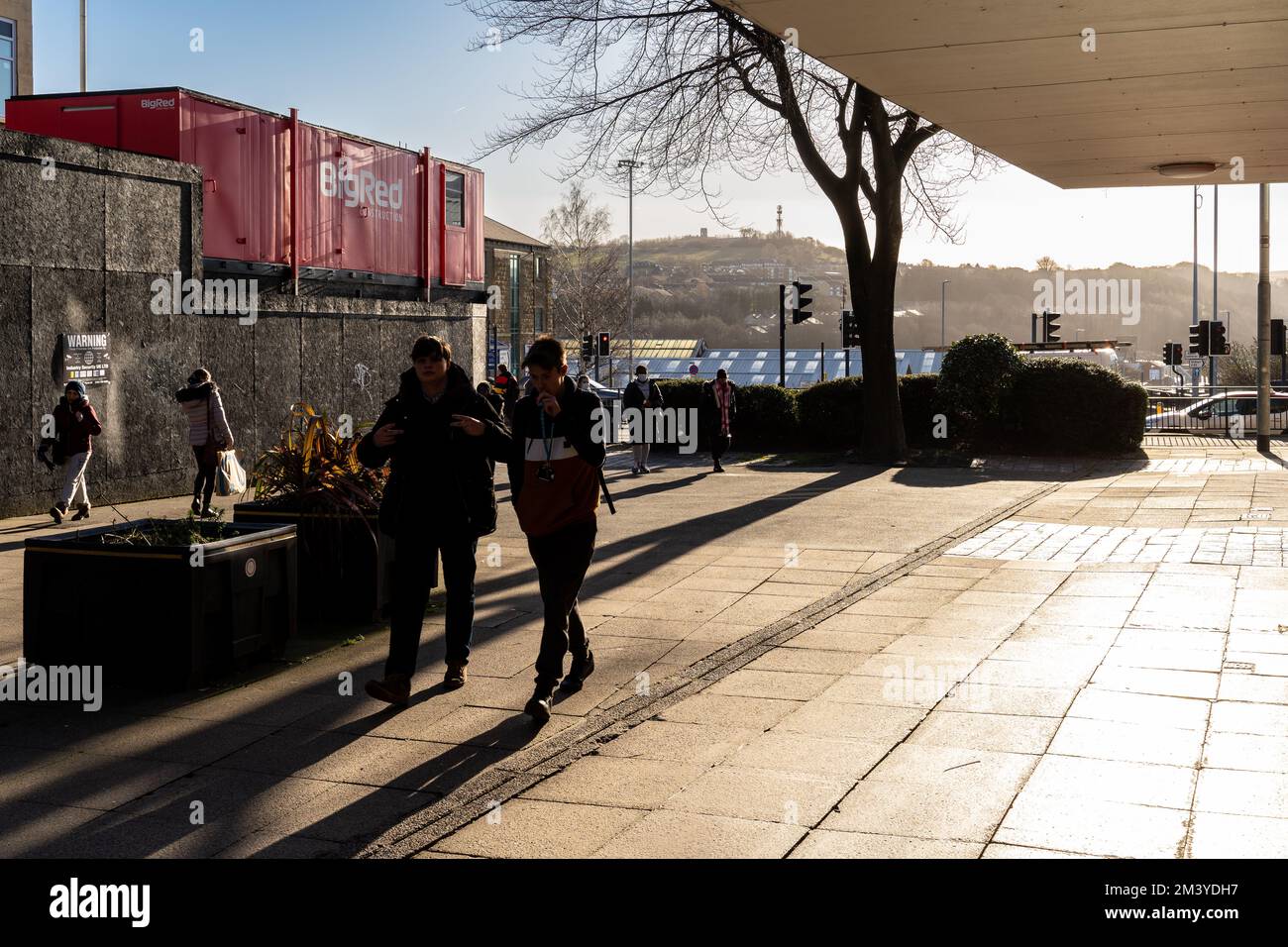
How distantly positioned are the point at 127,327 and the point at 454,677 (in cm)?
1101

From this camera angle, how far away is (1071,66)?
7.31m

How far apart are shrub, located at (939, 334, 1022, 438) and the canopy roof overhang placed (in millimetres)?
13777

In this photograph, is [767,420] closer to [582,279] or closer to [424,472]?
[424,472]

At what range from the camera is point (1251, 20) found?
21.0ft

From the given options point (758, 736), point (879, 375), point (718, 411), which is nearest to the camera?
point (758, 736)

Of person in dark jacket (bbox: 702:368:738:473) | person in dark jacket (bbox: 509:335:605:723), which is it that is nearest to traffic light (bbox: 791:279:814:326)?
person in dark jacket (bbox: 702:368:738:473)

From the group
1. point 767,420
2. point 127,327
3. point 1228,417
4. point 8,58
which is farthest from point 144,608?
point 8,58

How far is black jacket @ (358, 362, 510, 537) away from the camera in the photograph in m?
6.66

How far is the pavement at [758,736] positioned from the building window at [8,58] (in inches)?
1017

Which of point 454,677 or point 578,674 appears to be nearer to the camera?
point 578,674

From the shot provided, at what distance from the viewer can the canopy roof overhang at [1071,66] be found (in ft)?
20.5

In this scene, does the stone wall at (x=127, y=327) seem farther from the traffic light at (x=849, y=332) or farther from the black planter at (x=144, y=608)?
the traffic light at (x=849, y=332)

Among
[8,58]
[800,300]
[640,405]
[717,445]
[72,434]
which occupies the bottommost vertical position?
[717,445]
